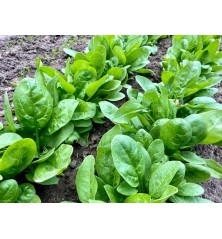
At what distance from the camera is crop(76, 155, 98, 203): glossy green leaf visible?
125cm

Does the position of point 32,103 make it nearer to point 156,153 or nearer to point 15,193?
point 15,193

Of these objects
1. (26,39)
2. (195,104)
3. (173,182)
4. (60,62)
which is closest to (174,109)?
(195,104)

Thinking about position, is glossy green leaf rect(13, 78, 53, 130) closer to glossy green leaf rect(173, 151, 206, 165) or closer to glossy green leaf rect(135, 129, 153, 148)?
glossy green leaf rect(135, 129, 153, 148)

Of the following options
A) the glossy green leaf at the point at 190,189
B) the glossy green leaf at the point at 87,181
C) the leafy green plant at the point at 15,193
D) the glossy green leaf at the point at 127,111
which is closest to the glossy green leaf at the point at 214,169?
the glossy green leaf at the point at 190,189

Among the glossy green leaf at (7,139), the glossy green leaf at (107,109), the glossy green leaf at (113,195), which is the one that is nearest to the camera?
the glossy green leaf at (113,195)

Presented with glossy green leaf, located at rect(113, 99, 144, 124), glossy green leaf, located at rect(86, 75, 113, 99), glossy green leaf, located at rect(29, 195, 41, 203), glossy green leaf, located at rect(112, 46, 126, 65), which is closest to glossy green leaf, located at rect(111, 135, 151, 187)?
glossy green leaf, located at rect(113, 99, 144, 124)

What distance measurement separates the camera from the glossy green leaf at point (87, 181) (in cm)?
125

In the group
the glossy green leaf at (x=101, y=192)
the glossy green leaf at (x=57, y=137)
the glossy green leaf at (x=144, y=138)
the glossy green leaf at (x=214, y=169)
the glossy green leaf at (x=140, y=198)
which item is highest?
the glossy green leaf at (x=144, y=138)

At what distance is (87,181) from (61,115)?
349 millimetres

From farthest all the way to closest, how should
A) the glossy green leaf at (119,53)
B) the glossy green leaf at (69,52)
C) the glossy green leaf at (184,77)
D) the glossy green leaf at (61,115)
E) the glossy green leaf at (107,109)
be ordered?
the glossy green leaf at (69,52), the glossy green leaf at (119,53), the glossy green leaf at (184,77), the glossy green leaf at (107,109), the glossy green leaf at (61,115)

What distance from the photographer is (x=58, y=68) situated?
81.7 inches

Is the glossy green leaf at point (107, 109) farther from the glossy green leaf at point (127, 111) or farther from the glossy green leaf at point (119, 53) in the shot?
the glossy green leaf at point (119, 53)

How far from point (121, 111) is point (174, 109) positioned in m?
0.24

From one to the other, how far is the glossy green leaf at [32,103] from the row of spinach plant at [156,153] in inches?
10.4
